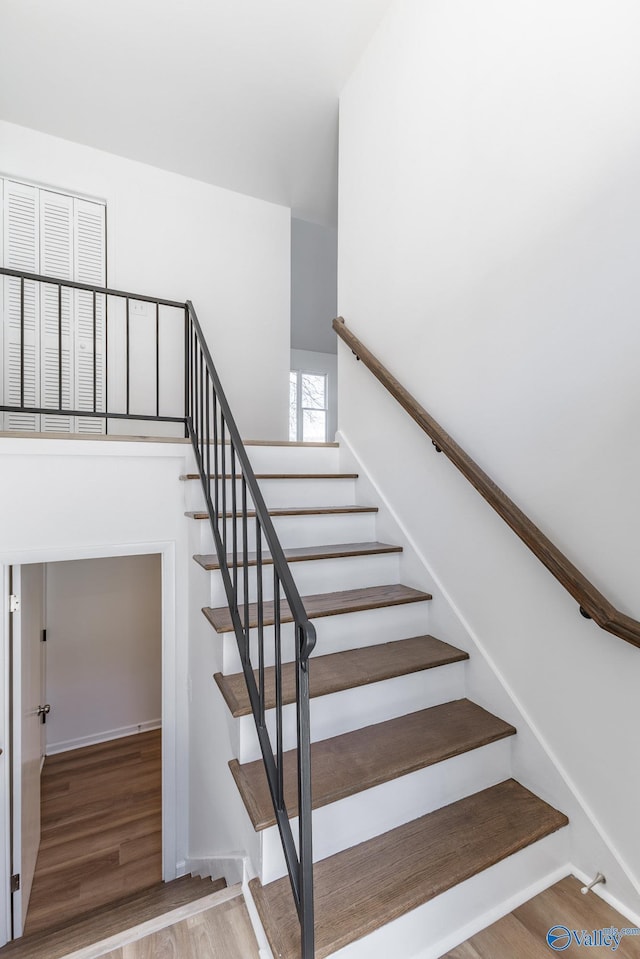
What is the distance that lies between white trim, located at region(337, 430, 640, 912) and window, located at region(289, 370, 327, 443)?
467 cm

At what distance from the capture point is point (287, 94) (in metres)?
2.88

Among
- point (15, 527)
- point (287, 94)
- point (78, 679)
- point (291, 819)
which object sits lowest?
point (78, 679)

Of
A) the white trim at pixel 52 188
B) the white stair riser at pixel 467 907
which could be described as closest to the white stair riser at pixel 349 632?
the white stair riser at pixel 467 907

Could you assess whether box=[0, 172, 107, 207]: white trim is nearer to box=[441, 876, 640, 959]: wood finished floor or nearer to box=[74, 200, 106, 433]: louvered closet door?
box=[74, 200, 106, 433]: louvered closet door

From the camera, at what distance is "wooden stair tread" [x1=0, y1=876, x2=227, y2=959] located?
69.6 inches

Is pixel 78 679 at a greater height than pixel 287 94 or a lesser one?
lesser

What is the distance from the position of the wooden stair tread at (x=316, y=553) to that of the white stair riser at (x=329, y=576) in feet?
0.11

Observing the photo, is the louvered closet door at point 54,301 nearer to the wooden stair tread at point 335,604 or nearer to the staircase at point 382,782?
the staircase at point 382,782

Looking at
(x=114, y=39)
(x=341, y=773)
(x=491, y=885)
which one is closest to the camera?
(x=491, y=885)

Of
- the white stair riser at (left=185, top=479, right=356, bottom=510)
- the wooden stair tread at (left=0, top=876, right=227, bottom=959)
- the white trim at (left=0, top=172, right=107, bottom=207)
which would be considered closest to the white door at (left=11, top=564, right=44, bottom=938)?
the wooden stair tread at (left=0, top=876, right=227, bottom=959)

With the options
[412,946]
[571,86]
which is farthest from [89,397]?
[412,946]

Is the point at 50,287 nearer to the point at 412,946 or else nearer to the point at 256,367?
the point at 256,367

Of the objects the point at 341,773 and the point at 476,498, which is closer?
the point at 341,773

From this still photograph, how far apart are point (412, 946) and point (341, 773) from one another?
0.41 metres
